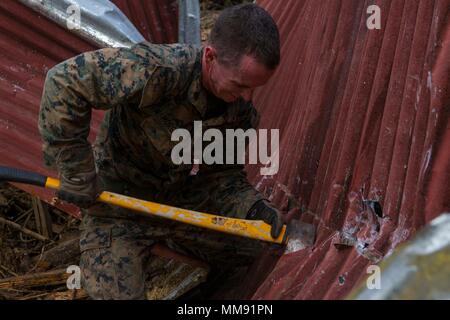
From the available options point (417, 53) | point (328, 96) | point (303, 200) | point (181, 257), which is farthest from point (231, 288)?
point (417, 53)

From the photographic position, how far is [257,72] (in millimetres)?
2268

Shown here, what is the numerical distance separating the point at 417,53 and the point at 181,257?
1.36 metres

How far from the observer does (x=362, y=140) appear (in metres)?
2.42

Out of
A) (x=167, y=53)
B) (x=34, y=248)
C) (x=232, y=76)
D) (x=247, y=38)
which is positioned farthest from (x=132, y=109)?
(x=34, y=248)

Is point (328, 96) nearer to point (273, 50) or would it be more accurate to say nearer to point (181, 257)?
point (273, 50)

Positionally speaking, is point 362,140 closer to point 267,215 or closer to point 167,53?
point 267,215

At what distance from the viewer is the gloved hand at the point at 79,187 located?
7.92 ft

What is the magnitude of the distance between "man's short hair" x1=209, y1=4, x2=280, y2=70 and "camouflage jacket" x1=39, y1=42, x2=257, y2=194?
0.59 ft

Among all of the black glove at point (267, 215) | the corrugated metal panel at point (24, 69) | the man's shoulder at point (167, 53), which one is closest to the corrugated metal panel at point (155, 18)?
the corrugated metal panel at point (24, 69)

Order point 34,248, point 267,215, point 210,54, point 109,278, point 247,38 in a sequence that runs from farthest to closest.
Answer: point 34,248
point 267,215
point 109,278
point 210,54
point 247,38

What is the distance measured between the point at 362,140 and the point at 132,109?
0.83 m

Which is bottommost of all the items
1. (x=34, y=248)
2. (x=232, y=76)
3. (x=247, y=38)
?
(x=34, y=248)

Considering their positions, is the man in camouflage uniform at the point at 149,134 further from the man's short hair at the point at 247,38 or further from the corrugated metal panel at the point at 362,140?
the corrugated metal panel at the point at 362,140

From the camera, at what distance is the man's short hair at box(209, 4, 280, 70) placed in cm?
224
